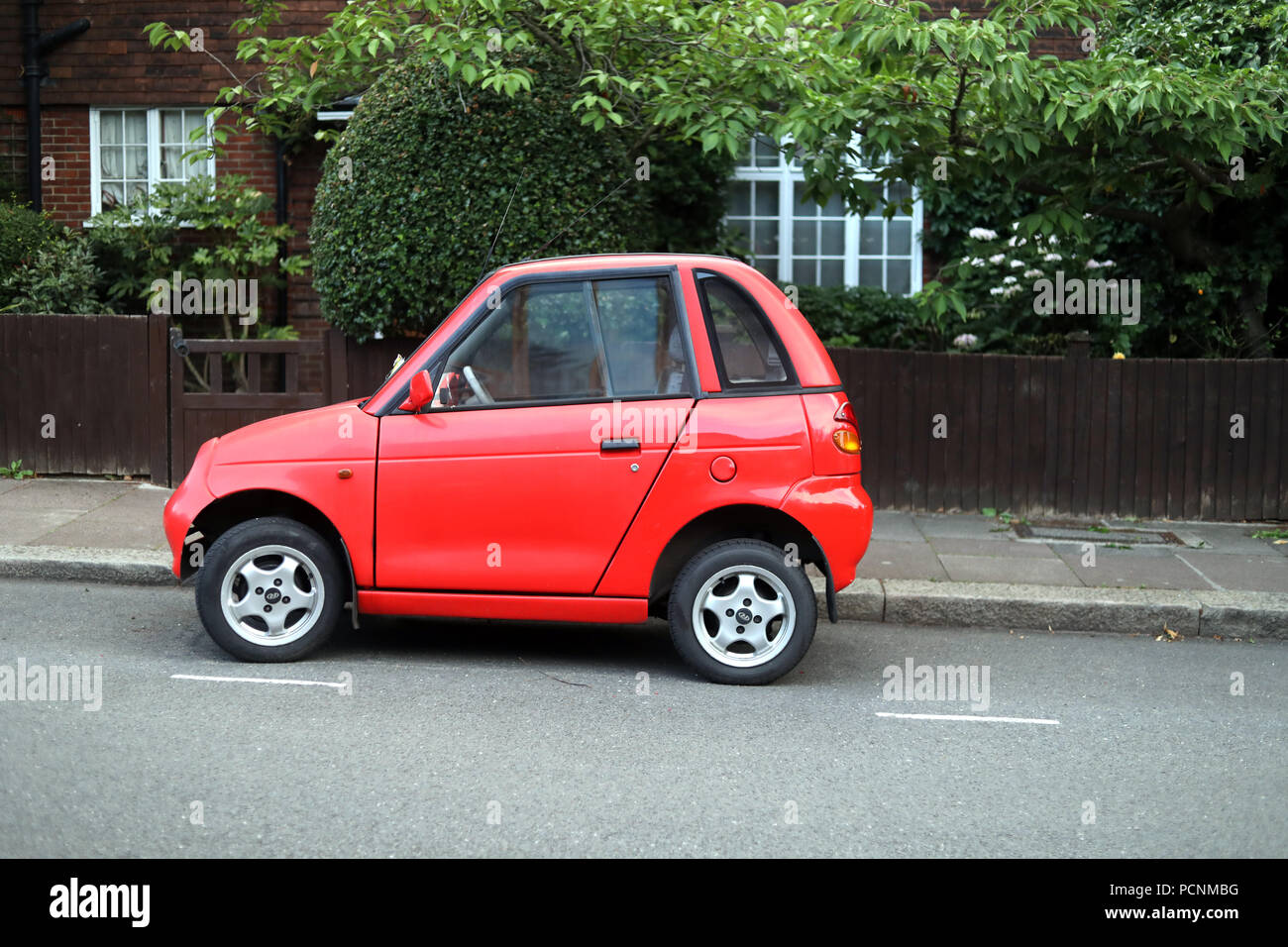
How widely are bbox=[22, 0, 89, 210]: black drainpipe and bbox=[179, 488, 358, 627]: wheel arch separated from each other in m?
9.29

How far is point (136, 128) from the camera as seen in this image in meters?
14.5

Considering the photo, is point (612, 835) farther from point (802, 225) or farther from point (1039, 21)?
point (802, 225)

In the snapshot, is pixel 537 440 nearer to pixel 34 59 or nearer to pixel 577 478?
pixel 577 478

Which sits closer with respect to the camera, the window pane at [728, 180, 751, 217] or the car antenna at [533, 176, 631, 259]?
the car antenna at [533, 176, 631, 259]

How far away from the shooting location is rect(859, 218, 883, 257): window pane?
14.5m

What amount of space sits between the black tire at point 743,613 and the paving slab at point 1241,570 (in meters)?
3.64

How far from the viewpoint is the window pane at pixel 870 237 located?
47.4 feet

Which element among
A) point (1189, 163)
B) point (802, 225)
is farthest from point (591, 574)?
point (802, 225)

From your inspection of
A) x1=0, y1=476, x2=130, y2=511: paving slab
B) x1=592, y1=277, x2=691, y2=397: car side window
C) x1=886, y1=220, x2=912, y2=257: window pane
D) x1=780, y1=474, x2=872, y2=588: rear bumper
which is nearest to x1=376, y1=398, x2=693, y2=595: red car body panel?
x1=592, y1=277, x2=691, y2=397: car side window

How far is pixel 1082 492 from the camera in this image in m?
10.4

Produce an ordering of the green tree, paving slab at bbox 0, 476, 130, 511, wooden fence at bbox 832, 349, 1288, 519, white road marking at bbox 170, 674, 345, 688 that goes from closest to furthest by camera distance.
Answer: white road marking at bbox 170, 674, 345, 688, the green tree, paving slab at bbox 0, 476, 130, 511, wooden fence at bbox 832, 349, 1288, 519

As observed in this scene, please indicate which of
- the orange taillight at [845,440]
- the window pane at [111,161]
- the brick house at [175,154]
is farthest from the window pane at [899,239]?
the orange taillight at [845,440]

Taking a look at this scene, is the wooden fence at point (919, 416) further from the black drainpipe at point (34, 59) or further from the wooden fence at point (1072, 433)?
the black drainpipe at point (34, 59)

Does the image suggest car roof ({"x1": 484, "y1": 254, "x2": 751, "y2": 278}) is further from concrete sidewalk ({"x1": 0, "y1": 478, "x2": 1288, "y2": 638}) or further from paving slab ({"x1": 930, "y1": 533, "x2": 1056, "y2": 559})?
paving slab ({"x1": 930, "y1": 533, "x2": 1056, "y2": 559})
